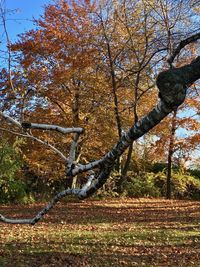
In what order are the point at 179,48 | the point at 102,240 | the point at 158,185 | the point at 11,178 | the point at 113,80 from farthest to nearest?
the point at 158,185 < the point at 113,80 < the point at 11,178 < the point at 102,240 < the point at 179,48

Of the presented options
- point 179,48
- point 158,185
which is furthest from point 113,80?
point 179,48

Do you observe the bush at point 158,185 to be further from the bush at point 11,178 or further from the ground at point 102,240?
the ground at point 102,240

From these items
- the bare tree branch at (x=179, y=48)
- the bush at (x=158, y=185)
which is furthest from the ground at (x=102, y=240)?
the bush at (x=158, y=185)

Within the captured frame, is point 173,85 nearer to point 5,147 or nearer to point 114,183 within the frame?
point 5,147

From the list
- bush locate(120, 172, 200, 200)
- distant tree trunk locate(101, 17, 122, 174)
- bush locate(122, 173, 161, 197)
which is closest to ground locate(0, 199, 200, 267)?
distant tree trunk locate(101, 17, 122, 174)

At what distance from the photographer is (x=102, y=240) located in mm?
9328

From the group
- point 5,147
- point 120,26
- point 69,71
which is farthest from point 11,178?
point 120,26

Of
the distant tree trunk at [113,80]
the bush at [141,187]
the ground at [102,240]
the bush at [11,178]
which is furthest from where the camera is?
the bush at [141,187]

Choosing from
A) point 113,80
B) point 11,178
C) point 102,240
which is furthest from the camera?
point 113,80

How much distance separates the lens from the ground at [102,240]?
750 cm

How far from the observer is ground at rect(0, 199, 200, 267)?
7.50 meters

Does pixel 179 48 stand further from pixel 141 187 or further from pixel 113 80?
pixel 141 187

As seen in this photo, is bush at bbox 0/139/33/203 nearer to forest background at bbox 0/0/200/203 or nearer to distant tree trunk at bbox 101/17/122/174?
forest background at bbox 0/0/200/203

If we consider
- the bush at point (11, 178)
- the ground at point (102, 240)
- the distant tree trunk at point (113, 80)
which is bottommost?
the ground at point (102, 240)
